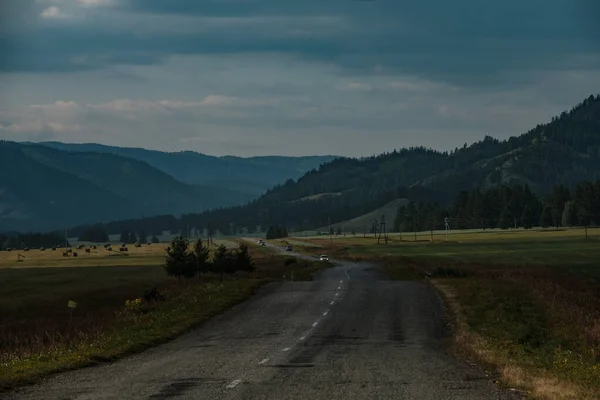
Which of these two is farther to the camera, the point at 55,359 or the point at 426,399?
the point at 55,359

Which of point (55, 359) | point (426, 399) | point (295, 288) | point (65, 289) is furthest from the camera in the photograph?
point (65, 289)

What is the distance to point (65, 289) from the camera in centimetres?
8775

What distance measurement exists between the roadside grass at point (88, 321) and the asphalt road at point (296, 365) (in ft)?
3.03

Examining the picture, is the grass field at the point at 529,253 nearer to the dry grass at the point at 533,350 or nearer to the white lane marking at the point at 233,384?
the dry grass at the point at 533,350

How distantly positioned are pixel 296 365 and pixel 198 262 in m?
67.4

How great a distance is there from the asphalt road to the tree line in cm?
4170

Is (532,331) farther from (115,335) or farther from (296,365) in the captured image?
(115,335)

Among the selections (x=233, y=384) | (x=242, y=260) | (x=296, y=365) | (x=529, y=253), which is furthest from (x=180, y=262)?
Answer: (x=233, y=384)

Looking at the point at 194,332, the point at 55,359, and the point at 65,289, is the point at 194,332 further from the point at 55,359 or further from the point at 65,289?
the point at 65,289

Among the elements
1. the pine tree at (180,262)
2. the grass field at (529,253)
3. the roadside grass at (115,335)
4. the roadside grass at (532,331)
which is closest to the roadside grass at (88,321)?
the roadside grass at (115,335)

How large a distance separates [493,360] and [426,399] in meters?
7.22

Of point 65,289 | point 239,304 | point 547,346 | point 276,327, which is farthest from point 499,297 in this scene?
point 65,289

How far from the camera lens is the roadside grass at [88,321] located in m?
26.5

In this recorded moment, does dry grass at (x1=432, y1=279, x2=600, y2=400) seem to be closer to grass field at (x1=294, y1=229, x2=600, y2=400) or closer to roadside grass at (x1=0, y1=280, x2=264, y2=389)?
grass field at (x1=294, y1=229, x2=600, y2=400)
